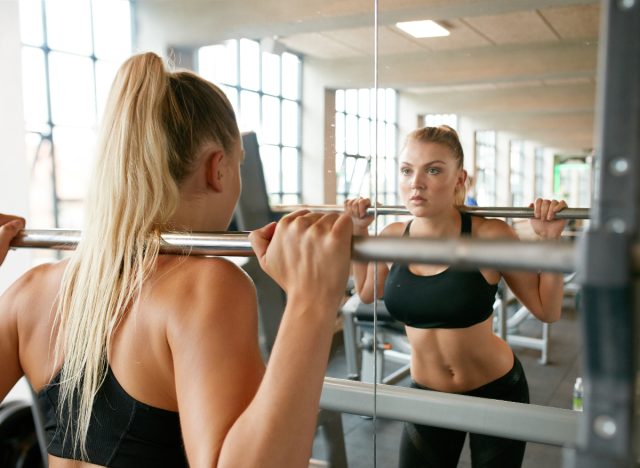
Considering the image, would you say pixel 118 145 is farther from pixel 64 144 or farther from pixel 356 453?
pixel 64 144

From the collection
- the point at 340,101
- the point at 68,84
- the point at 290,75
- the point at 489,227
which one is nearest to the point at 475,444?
the point at 489,227

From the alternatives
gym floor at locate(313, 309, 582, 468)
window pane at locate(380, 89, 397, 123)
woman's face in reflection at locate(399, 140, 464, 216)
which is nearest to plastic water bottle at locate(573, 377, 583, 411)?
gym floor at locate(313, 309, 582, 468)

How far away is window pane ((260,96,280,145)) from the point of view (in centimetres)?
216

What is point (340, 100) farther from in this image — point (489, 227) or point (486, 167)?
point (489, 227)

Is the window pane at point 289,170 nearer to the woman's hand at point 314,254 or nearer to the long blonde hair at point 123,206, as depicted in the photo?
the long blonde hair at point 123,206

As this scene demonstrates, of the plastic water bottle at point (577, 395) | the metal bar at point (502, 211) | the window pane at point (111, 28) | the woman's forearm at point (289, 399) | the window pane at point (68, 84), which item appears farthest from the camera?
the window pane at point (68, 84)

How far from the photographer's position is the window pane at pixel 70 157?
3.60m

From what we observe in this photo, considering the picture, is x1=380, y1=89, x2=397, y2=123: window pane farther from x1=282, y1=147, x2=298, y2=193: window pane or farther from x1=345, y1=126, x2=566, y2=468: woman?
x1=282, y1=147, x2=298, y2=193: window pane

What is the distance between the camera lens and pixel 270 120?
87.6 inches

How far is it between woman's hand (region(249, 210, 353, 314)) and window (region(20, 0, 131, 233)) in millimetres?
→ 3116

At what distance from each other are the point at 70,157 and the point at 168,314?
11.1 ft

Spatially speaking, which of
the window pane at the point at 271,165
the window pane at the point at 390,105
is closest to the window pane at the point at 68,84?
the window pane at the point at 271,165

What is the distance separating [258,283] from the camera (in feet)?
7.46

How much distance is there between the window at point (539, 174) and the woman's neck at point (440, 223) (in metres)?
0.20
